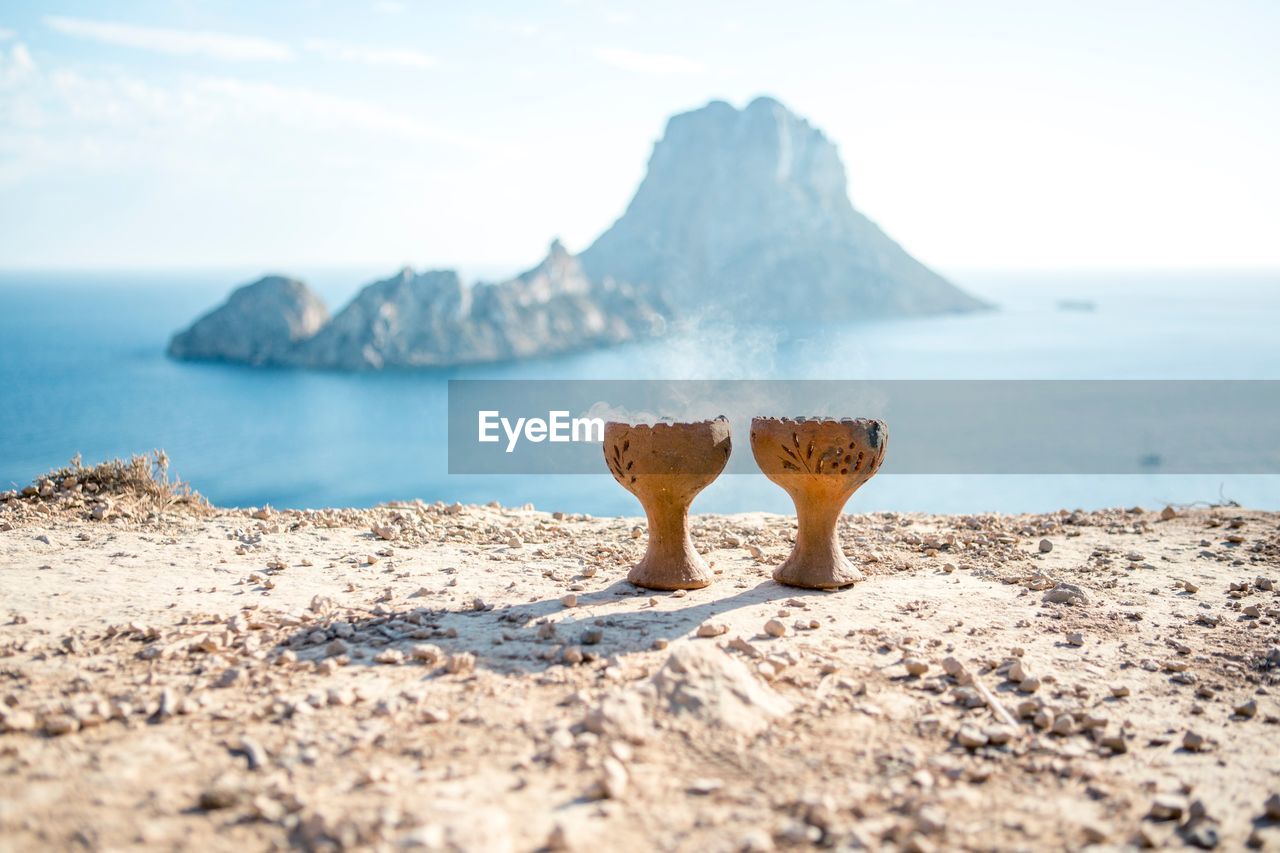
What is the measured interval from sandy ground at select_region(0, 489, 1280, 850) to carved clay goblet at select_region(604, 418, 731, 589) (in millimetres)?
173

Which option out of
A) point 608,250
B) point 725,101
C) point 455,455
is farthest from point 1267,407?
point 725,101

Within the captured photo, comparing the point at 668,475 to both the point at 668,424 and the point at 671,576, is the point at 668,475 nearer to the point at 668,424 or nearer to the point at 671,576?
the point at 668,424

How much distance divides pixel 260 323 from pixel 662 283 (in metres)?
35.6

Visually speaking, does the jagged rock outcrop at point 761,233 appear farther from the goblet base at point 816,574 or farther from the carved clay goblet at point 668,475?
the carved clay goblet at point 668,475

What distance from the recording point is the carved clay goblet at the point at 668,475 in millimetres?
5109

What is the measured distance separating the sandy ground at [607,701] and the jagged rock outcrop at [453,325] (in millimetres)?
60042

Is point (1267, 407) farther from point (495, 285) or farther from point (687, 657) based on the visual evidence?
point (495, 285)

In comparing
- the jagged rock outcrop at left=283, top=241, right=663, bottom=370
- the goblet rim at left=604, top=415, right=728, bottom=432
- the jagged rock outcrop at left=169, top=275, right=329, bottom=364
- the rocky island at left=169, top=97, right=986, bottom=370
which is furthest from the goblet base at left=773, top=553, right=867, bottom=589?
the jagged rock outcrop at left=169, top=275, right=329, bottom=364

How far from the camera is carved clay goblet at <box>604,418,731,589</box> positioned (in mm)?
5109

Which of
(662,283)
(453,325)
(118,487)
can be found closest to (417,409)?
(453,325)

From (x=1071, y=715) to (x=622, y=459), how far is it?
271cm

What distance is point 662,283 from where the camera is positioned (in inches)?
3255

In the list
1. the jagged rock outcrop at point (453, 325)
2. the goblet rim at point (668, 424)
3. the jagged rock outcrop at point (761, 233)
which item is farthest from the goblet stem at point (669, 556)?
the jagged rock outcrop at point (453, 325)

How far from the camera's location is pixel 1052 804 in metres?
2.82
